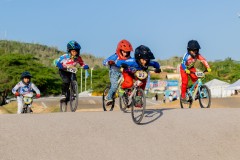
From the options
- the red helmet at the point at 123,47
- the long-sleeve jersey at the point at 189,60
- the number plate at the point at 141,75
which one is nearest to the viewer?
the number plate at the point at 141,75

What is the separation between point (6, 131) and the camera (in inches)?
334

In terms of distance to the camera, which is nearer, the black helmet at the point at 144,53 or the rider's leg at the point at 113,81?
the black helmet at the point at 144,53

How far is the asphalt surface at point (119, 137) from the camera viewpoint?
7230mm

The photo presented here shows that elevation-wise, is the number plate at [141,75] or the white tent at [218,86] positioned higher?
the number plate at [141,75]

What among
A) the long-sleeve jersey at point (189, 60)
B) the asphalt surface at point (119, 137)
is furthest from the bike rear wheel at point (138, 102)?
the long-sleeve jersey at point (189, 60)

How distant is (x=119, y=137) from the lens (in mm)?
8180

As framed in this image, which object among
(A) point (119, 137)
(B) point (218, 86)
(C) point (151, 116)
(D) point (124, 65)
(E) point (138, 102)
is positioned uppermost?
(D) point (124, 65)

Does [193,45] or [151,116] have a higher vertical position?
[193,45]

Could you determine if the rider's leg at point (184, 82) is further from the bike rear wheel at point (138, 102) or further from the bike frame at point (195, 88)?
the bike rear wheel at point (138, 102)

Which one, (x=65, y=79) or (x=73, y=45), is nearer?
(x=73, y=45)

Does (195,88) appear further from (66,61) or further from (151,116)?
(66,61)

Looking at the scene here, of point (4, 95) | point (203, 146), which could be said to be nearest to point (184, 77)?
point (203, 146)

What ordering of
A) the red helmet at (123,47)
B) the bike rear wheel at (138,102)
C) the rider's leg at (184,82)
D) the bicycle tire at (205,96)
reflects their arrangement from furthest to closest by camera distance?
the rider's leg at (184,82), the bicycle tire at (205,96), the red helmet at (123,47), the bike rear wheel at (138,102)

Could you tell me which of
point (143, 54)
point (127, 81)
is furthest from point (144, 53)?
point (127, 81)
